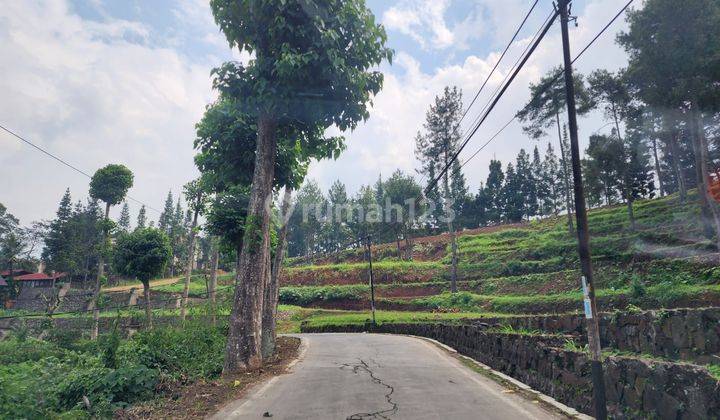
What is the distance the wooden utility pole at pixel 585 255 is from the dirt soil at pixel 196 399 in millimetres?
6169

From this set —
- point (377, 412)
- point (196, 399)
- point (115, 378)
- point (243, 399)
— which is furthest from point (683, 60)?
point (115, 378)

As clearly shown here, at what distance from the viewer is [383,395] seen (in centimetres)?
927

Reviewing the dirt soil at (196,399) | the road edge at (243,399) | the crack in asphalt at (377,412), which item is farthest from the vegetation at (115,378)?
the crack in asphalt at (377,412)

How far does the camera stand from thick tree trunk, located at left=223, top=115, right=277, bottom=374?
1152 cm

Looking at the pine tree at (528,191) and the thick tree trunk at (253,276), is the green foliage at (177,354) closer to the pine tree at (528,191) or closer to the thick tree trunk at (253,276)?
the thick tree trunk at (253,276)

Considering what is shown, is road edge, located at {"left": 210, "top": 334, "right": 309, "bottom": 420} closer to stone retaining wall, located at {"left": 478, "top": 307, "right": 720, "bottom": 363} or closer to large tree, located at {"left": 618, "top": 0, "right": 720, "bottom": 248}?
stone retaining wall, located at {"left": 478, "top": 307, "right": 720, "bottom": 363}

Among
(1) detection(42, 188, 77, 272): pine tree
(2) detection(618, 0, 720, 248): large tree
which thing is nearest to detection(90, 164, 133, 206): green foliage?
(2) detection(618, 0, 720, 248): large tree

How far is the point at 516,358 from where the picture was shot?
11562mm

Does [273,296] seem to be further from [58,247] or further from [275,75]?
[58,247]

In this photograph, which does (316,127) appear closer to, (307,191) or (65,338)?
(65,338)

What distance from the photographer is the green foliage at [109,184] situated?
3359 centimetres

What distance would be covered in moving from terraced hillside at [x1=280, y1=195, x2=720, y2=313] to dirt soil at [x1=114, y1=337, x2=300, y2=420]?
65.6ft

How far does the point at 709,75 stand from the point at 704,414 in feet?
101

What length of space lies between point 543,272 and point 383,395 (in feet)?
116
